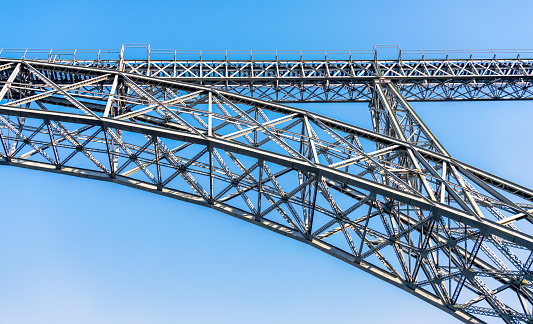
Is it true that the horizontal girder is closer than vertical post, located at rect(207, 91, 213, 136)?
No

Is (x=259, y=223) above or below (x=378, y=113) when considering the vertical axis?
below

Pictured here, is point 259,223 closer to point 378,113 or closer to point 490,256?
point 490,256

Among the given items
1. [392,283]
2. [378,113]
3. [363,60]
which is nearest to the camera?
[392,283]

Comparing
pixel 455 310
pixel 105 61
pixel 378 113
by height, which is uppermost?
pixel 105 61

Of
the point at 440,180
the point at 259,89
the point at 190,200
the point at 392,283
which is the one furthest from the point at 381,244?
the point at 259,89

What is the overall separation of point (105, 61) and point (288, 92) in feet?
29.4

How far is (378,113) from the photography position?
87.3ft

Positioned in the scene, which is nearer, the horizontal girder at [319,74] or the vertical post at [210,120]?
the vertical post at [210,120]

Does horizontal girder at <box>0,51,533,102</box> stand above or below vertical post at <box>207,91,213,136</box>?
above

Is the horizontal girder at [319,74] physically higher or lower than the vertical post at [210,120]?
higher

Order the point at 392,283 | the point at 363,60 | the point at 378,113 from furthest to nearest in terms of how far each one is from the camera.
Result: the point at 363,60
the point at 378,113
the point at 392,283

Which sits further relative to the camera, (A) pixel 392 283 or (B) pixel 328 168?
(A) pixel 392 283

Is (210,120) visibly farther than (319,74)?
No

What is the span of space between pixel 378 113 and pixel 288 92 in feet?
14.4
